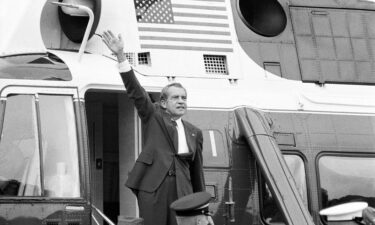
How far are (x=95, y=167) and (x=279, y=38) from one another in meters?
2.45

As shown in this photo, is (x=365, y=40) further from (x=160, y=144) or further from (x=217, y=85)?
(x=160, y=144)

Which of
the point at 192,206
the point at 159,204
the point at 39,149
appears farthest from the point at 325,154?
the point at 192,206

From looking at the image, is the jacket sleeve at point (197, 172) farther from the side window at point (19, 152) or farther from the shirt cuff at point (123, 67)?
the side window at point (19, 152)

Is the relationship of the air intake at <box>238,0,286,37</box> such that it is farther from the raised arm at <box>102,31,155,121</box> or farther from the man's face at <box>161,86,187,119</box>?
the raised arm at <box>102,31,155,121</box>

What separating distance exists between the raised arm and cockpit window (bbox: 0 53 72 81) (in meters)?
0.86

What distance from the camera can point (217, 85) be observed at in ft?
27.1

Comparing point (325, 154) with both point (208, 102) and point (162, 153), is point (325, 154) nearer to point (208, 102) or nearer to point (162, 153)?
point (208, 102)

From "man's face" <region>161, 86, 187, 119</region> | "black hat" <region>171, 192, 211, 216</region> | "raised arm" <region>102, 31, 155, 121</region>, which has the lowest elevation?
"black hat" <region>171, 192, 211, 216</region>

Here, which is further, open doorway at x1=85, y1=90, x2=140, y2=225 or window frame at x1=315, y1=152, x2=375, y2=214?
open doorway at x1=85, y1=90, x2=140, y2=225

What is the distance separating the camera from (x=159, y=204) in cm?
665

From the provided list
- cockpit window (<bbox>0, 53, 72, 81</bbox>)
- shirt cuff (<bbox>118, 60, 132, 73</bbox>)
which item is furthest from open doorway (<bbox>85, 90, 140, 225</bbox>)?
shirt cuff (<bbox>118, 60, 132, 73</bbox>)

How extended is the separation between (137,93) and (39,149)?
999mm

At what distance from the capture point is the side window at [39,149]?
22.2ft

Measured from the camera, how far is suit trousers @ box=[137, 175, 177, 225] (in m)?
6.62
